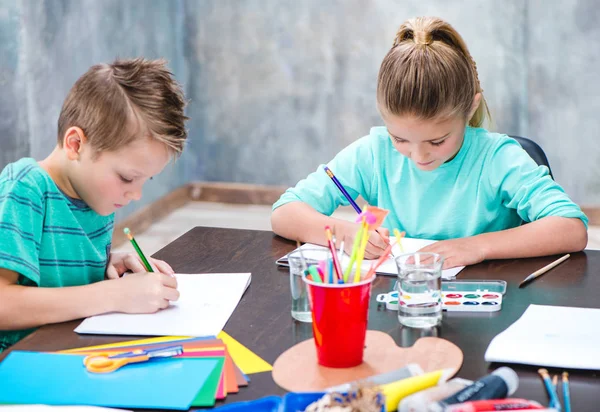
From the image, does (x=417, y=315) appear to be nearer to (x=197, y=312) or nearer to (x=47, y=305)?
(x=197, y=312)

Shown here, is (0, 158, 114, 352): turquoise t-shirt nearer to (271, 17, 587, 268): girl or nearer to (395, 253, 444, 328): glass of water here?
(271, 17, 587, 268): girl

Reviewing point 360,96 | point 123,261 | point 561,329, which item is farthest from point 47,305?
point 360,96

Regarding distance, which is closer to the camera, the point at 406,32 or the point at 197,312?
the point at 197,312

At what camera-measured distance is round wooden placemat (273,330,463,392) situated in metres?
0.88

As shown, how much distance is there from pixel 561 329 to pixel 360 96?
2.96m

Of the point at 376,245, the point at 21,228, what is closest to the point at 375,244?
the point at 376,245

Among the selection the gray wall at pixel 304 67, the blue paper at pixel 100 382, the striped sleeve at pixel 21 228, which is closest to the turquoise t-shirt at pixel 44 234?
the striped sleeve at pixel 21 228

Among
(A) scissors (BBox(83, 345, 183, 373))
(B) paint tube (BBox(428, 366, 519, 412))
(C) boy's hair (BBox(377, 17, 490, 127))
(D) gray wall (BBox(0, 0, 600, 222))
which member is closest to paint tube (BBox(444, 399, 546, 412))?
(B) paint tube (BBox(428, 366, 519, 412))

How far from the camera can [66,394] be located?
2.84 feet

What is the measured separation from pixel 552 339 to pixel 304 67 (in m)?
3.09

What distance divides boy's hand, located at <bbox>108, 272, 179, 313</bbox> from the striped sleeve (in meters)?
0.13

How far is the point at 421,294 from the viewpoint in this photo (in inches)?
41.2

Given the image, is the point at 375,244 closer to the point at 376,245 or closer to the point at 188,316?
the point at 376,245

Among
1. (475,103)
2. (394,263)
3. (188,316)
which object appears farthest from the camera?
(475,103)
